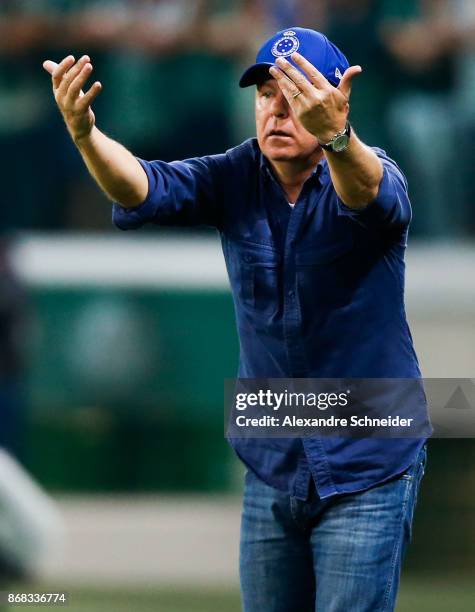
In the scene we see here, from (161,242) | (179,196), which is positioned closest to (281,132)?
(179,196)

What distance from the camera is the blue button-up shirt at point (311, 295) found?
3891 mm

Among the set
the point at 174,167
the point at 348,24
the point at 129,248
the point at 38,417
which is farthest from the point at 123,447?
the point at 174,167

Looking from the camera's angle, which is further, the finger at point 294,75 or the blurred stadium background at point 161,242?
the blurred stadium background at point 161,242

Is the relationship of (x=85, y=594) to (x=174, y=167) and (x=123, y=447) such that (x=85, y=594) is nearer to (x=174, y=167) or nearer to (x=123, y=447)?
(x=123, y=447)

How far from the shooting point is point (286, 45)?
3.88 meters

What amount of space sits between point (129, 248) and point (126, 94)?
107cm

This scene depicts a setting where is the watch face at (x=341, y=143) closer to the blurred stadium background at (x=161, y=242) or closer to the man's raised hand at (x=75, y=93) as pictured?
the man's raised hand at (x=75, y=93)

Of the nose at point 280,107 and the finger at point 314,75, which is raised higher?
the nose at point 280,107

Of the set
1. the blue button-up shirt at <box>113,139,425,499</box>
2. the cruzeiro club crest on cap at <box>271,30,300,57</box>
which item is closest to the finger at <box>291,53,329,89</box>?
the cruzeiro club crest on cap at <box>271,30,300,57</box>

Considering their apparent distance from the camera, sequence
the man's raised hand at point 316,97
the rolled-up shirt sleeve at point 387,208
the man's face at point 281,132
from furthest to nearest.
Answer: the man's face at point 281,132 < the rolled-up shirt sleeve at point 387,208 < the man's raised hand at point 316,97

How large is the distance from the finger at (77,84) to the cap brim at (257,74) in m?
0.47

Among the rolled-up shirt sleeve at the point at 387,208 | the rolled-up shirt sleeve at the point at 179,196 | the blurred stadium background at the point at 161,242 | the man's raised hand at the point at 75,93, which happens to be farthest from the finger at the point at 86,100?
the blurred stadium background at the point at 161,242

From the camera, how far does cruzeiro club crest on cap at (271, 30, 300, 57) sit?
152 inches

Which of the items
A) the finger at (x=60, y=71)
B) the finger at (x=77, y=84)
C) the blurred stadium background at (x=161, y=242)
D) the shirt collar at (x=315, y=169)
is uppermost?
the blurred stadium background at (x=161, y=242)
